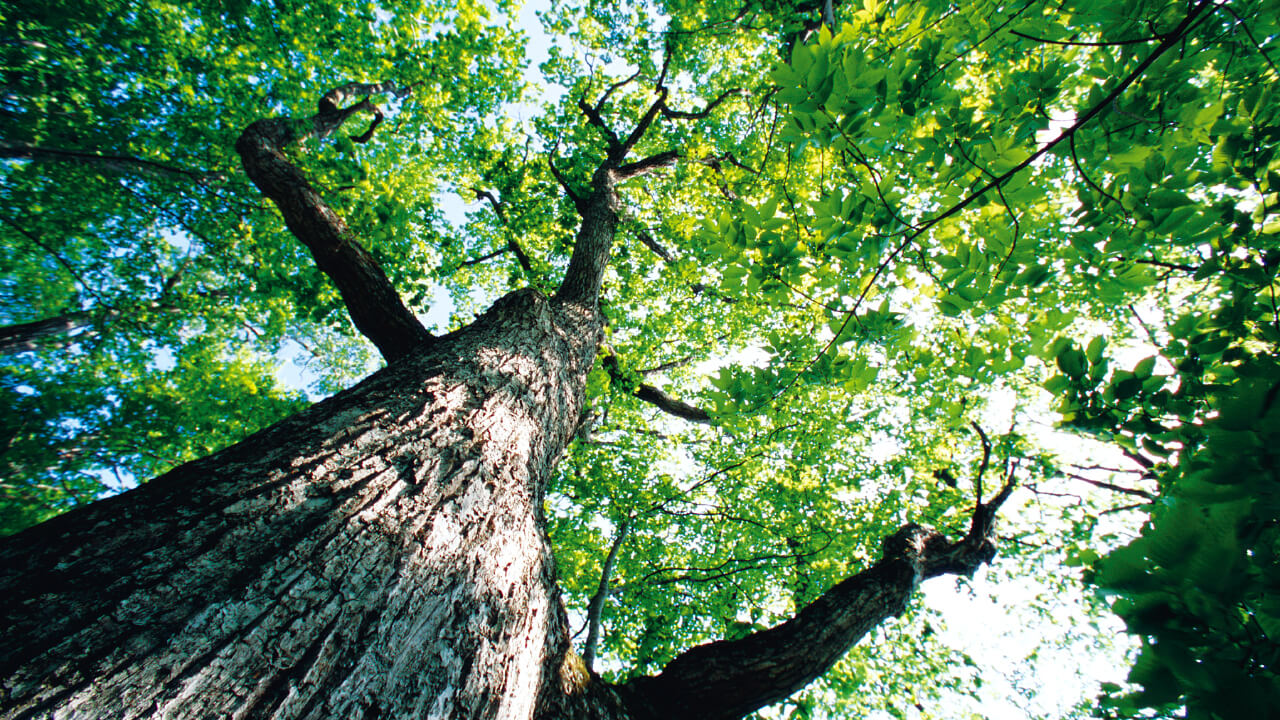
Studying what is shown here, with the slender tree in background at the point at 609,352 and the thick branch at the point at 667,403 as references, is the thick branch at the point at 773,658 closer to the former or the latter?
the slender tree in background at the point at 609,352

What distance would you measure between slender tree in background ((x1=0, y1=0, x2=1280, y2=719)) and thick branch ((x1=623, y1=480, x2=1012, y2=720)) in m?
0.03

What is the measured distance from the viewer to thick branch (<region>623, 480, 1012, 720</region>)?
2211mm

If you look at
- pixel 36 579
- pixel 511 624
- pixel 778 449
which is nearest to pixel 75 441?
pixel 36 579

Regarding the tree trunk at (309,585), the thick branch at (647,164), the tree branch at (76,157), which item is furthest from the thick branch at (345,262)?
the thick branch at (647,164)

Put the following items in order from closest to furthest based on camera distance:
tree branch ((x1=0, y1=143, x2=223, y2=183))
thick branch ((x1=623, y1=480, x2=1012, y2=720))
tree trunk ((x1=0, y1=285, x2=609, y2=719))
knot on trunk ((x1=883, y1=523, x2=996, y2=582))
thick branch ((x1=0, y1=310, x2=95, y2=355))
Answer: tree trunk ((x1=0, y1=285, x2=609, y2=719)) < thick branch ((x1=623, y1=480, x2=1012, y2=720)) < knot on trunk ((x1=883, y1=523, x2=996, y2=582)) < tree branch ((x1=0, y1=143, x2=223, y2=183)) < thick branch ((x1=0, y1=310, x2=95, y2=355))

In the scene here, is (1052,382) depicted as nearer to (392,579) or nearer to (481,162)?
(392,579)

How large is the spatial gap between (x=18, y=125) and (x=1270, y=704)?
9.62 metres

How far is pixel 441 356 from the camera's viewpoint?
2512 mm

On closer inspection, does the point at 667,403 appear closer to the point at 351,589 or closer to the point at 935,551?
the point at 935,551

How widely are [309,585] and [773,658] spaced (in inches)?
96.3

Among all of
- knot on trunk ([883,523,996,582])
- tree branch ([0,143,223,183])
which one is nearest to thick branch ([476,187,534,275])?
tree branch ([0,143,223,183])

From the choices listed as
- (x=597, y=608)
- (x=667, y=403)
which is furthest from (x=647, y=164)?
(x=597, y=608)

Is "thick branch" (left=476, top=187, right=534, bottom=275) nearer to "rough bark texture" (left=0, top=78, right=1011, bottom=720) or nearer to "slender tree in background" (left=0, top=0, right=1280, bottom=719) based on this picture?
"slender tree in background" (left=0, top=0, right=1280, bottom=719)

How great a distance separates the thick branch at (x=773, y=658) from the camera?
2.21 meters
